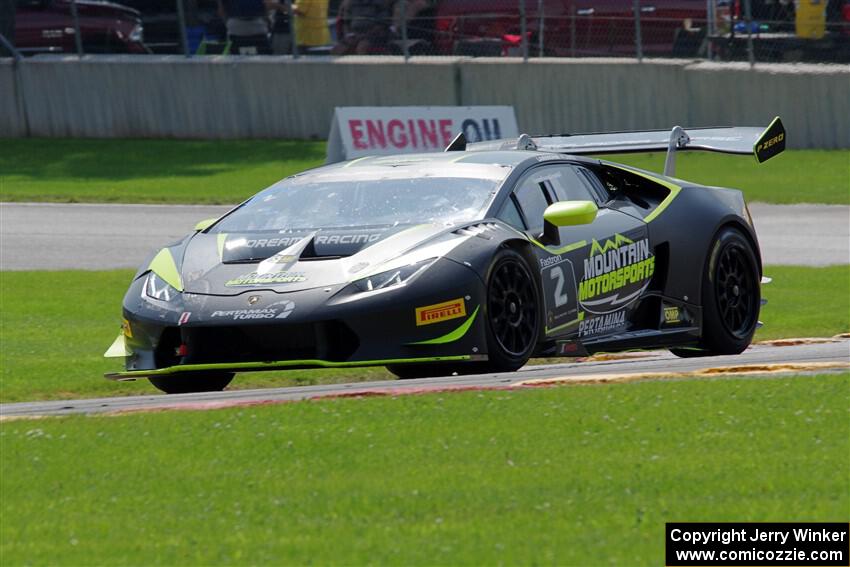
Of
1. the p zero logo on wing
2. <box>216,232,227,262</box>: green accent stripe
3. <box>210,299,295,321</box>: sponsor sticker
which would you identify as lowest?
the p zero logo on wing

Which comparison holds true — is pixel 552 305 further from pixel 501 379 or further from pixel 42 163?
pixel 42 163

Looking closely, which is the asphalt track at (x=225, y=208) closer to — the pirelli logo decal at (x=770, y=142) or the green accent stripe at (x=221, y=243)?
the green accent stripe at (x=221, y=243)

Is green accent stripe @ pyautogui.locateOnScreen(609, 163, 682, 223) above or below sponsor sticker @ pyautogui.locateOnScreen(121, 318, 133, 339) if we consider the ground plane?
above

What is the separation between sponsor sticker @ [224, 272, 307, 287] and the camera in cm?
793

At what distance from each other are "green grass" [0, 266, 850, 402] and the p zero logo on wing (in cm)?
232

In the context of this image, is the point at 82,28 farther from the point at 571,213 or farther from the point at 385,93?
the point at 571,213

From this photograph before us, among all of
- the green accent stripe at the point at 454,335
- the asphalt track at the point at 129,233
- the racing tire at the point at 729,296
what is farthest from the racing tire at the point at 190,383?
the asphalt track at the point at 129,233

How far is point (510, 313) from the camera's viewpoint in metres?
8.09

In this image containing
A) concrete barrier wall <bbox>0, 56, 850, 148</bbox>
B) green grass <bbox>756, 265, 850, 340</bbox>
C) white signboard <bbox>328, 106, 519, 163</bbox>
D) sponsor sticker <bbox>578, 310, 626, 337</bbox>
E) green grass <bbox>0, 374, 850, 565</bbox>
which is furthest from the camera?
concrete barrier wall <bbox>0, 56, 850, 148</bbox>

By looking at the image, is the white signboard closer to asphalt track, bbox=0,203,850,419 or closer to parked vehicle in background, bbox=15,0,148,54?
asphalt track, bbox=0,203,850,419

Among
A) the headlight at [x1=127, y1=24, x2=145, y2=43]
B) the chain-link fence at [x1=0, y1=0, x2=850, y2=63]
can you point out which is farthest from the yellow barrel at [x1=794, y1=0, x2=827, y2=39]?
the headlight at [x1=127, y1=24, x2=145, y2=43]

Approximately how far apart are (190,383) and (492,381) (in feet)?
6.51

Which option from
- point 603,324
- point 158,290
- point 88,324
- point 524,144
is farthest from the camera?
point 88,324

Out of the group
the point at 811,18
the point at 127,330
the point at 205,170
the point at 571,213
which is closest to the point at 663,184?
the point at 571,213
